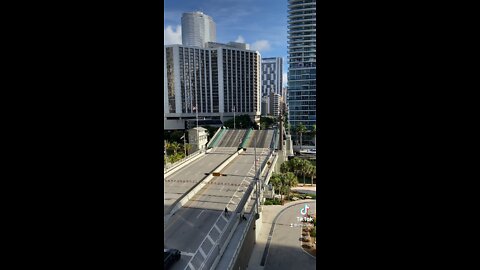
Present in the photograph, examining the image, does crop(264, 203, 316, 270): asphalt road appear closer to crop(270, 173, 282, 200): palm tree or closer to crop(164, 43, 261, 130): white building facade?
crop(270, 173, 282, 200): palm tree

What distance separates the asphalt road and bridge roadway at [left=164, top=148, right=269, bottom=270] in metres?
3.09

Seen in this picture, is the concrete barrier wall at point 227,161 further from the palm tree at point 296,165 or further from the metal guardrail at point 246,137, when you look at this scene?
the palm tree at point 296,165

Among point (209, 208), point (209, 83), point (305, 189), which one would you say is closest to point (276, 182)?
point (305, 189)

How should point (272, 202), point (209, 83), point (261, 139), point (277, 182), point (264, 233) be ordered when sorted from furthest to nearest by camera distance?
point (209, 83) < point (261, 139) < point (272, 202) < point (277, 182) < point (264, 233)

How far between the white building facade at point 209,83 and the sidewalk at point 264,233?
38209 millimetres

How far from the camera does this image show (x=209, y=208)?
16.2 meters

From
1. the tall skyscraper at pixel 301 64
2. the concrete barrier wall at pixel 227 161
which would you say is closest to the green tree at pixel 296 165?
the concrete barrier wall at pixel 227 161

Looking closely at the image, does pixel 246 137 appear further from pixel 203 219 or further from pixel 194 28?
pixel 194 28

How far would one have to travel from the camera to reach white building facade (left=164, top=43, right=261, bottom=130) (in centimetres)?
6084

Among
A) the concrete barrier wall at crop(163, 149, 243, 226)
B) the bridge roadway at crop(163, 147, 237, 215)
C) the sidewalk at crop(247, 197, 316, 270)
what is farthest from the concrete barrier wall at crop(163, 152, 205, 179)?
the sidewalk at crop(247, 197, 316, 270)

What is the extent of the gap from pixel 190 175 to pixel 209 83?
1712 inches

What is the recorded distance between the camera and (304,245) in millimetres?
16203

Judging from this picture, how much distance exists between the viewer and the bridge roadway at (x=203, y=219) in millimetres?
11484
